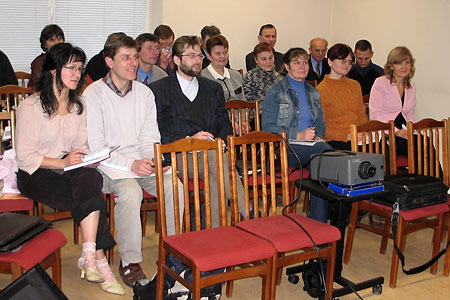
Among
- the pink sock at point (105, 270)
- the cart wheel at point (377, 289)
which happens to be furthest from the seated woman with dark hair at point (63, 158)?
the cart wheel at point (377, 289)

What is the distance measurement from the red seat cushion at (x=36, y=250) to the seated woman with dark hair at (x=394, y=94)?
113 inches

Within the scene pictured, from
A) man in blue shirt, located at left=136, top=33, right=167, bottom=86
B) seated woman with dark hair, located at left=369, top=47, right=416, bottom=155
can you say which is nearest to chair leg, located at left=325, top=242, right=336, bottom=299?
seated woman with dark hair, located at left=369, top=47, right=416, bottom=155

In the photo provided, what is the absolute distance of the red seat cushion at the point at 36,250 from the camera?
7.32 ft

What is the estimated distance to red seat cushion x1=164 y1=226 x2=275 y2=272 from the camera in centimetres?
227

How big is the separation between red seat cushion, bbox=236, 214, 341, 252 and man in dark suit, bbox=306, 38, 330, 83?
3.42m

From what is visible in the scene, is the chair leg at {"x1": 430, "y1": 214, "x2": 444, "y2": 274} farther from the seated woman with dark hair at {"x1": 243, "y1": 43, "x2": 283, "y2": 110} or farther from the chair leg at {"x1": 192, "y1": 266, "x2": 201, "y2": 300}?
the seated woman with dark hair at {"x1": 243, "y1": 43, "x2": 283, "y2": 110}

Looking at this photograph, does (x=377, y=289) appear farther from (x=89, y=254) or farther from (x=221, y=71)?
(x=221, y=71)

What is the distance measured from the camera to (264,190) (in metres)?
2.84

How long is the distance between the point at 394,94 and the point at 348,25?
243 cm

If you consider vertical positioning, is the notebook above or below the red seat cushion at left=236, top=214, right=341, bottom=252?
above

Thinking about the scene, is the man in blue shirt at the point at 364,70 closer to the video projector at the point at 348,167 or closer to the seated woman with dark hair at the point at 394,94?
the seated woman with dark hair at the point at 394,94

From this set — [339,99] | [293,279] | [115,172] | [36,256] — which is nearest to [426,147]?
[339,99]

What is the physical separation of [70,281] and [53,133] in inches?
32.4

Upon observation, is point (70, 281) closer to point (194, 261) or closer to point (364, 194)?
point (194, 261)
